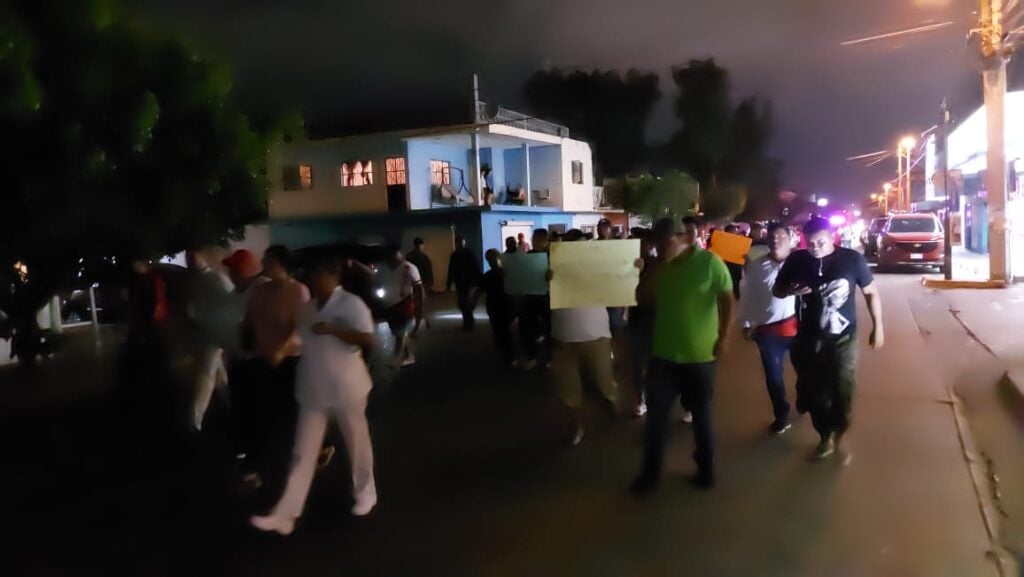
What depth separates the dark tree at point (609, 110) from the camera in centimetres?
5556

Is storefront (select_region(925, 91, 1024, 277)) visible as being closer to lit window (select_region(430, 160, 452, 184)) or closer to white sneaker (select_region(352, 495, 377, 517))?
lit window (select_region(430, 160, 452, 184))

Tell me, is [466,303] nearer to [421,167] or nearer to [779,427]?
[779,427]

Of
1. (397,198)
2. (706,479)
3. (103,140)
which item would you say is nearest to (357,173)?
(397,198)

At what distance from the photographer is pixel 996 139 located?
18.7 metres

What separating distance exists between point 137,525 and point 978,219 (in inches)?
1652

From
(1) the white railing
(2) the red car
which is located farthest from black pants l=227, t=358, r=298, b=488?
(2) the red car

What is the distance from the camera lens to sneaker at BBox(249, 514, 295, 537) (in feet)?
16.9

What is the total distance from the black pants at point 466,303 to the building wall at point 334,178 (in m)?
13.6

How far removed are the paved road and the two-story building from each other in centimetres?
1897

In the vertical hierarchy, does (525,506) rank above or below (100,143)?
below

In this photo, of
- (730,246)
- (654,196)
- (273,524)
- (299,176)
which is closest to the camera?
(273,524)

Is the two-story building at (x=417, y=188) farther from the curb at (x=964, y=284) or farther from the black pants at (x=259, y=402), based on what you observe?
the black pants at (x=259, y=402)

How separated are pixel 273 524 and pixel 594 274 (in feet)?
10.2

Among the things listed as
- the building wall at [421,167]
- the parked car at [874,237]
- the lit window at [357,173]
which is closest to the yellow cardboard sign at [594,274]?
the building wall at [421,167]
